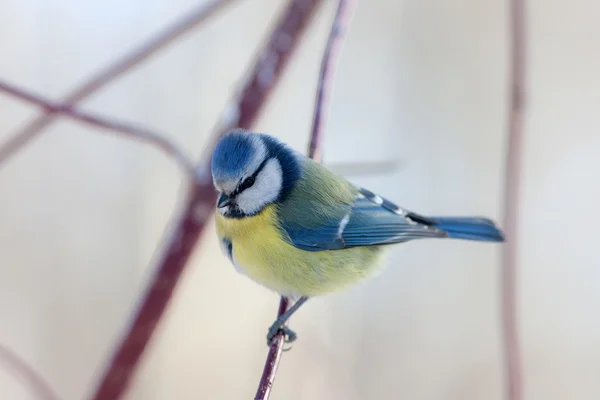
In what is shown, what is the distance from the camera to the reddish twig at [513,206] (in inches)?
25.1

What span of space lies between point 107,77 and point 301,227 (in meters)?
0.46

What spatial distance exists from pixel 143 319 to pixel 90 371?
1.32 meters

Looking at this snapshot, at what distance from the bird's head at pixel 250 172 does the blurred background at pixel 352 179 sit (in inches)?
23.0

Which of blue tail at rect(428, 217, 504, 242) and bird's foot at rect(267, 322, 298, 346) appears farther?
blue tail at rect(428, 217, 504, 242)

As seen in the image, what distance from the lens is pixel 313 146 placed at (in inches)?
37.6

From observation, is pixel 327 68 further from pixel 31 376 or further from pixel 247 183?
pixel 31 376

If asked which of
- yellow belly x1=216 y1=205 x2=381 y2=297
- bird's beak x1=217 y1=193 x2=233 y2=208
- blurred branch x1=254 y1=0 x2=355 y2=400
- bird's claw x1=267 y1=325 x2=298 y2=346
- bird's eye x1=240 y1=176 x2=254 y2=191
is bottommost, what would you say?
bird's claw x1=267 y1=325 x2=298 y2=346

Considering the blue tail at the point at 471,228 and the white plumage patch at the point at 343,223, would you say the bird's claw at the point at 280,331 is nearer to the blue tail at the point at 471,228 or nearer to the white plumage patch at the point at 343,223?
the white plumage patch at the point at 343,223

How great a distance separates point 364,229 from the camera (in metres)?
1.07

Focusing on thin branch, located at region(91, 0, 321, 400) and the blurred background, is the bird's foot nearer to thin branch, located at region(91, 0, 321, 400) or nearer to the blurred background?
thin branch, located at region(91, 0, 321, 400)

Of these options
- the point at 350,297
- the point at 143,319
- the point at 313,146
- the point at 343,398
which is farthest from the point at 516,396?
the point at 350,297

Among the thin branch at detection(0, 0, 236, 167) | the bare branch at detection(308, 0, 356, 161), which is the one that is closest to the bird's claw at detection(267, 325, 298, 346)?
the bare branch at detection(308, 0, 356, 161)

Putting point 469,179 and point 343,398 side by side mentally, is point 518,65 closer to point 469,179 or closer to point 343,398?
point 343,398

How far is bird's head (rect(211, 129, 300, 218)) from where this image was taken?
878 mm
